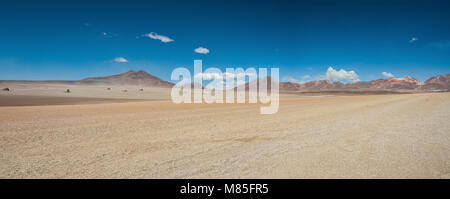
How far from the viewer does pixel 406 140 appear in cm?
655

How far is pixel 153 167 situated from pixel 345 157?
4.00 meters

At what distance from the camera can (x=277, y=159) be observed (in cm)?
486

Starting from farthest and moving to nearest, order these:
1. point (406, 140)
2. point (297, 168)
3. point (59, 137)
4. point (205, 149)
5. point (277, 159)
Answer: point (59, 137) → point (406, 140) → point (205, 149) → point (277, 159) → point (297, 168)

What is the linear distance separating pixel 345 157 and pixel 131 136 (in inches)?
247

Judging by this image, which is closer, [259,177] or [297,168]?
[259,177]
